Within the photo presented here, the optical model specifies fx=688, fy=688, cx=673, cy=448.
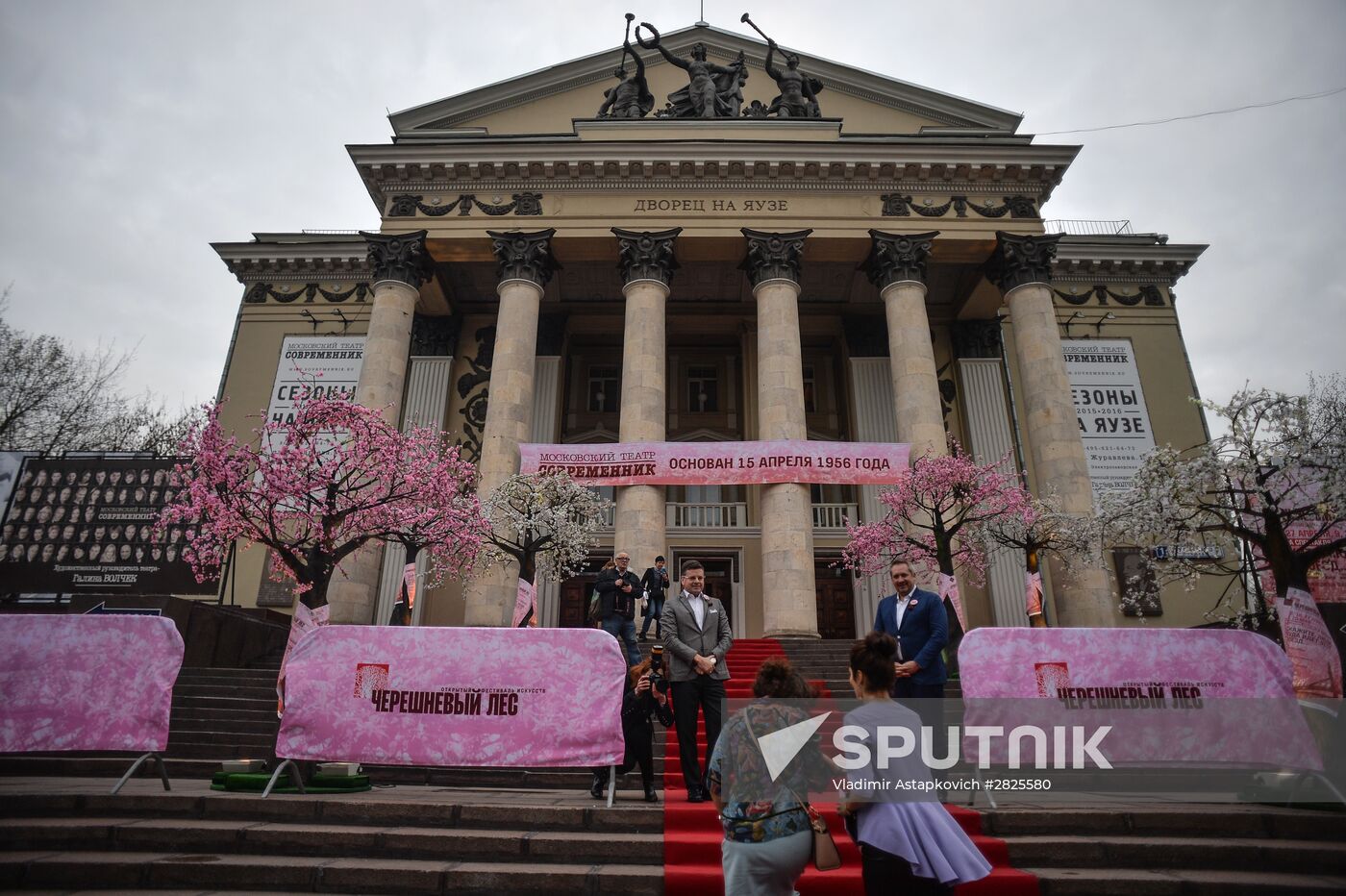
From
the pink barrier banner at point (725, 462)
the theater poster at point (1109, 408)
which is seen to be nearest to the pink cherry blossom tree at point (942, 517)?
the pink barrier banner at point (725, 462)

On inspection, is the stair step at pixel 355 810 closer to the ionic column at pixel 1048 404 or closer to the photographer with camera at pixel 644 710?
the photographer with camera at pixel 644 710

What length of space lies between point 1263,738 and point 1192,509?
4640 mm

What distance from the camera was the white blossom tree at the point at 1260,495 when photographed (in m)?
7.77

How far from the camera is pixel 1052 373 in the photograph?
58.2 feet

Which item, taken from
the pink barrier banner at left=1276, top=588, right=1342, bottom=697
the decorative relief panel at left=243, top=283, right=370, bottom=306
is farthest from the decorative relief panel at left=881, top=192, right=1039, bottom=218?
the decorative relief panel at left=243, top=283, right=370, bottom=306

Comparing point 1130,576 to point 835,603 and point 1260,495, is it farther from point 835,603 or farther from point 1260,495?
point 1260,495

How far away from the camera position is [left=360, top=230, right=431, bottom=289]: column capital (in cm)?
1903

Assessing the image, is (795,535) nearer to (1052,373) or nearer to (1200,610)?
(1052,373)

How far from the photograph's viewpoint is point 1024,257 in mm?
18922

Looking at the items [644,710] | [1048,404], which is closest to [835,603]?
[1048,404]

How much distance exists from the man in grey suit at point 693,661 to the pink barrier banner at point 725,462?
10.2 meters

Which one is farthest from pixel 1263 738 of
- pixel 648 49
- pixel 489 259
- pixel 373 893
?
pixel 648 49

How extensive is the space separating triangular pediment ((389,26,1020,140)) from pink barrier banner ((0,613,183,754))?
1923 centimetres

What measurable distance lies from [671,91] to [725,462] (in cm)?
1372
